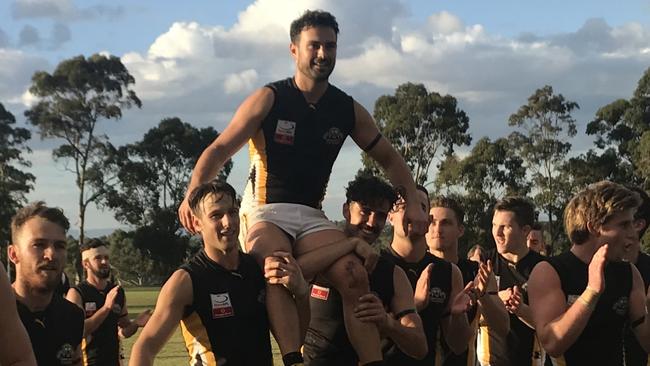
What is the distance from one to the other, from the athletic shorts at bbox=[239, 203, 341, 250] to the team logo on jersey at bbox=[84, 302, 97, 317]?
518cm

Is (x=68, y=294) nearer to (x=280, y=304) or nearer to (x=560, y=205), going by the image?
(x=280, y=304)

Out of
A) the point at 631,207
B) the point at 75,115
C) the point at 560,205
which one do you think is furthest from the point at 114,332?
the point at 75,115

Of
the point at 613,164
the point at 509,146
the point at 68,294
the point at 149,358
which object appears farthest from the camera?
the point at 509,146

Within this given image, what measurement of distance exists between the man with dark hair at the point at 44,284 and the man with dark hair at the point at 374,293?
5.09 ft

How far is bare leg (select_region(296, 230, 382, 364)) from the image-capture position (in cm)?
512

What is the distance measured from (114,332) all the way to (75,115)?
134ft

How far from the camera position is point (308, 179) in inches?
211

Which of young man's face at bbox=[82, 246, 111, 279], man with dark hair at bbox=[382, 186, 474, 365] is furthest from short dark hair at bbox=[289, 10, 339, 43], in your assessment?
young man's face at bbox=[82, 246, 111, 279]

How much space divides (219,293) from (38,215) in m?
1.19

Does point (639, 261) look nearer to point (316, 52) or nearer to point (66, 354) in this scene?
point (316, 52)

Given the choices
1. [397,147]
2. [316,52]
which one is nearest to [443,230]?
[316,52]

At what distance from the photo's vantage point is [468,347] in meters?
7.09

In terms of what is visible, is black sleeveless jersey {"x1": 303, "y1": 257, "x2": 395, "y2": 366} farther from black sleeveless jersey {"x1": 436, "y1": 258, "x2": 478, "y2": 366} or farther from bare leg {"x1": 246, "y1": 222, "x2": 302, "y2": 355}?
black sleeveless jersey {"x1": 436, "y1": 258, "x2": 478, "y2": 366}

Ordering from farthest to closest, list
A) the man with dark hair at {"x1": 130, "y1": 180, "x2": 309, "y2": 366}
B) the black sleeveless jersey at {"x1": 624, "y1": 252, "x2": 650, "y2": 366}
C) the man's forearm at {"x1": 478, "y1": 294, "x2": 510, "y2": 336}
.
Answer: the black sleeveless jersey at {"x1": 624, "y1": 252, "x2": 650, "y2": 366}
the man's forearm at {"x1": 478, "y1": 294, "x2": 510, "y2": 336}
the man with dark hair at {"x1": 130, "y1": 180, "x2": 309, "y2": 366}
